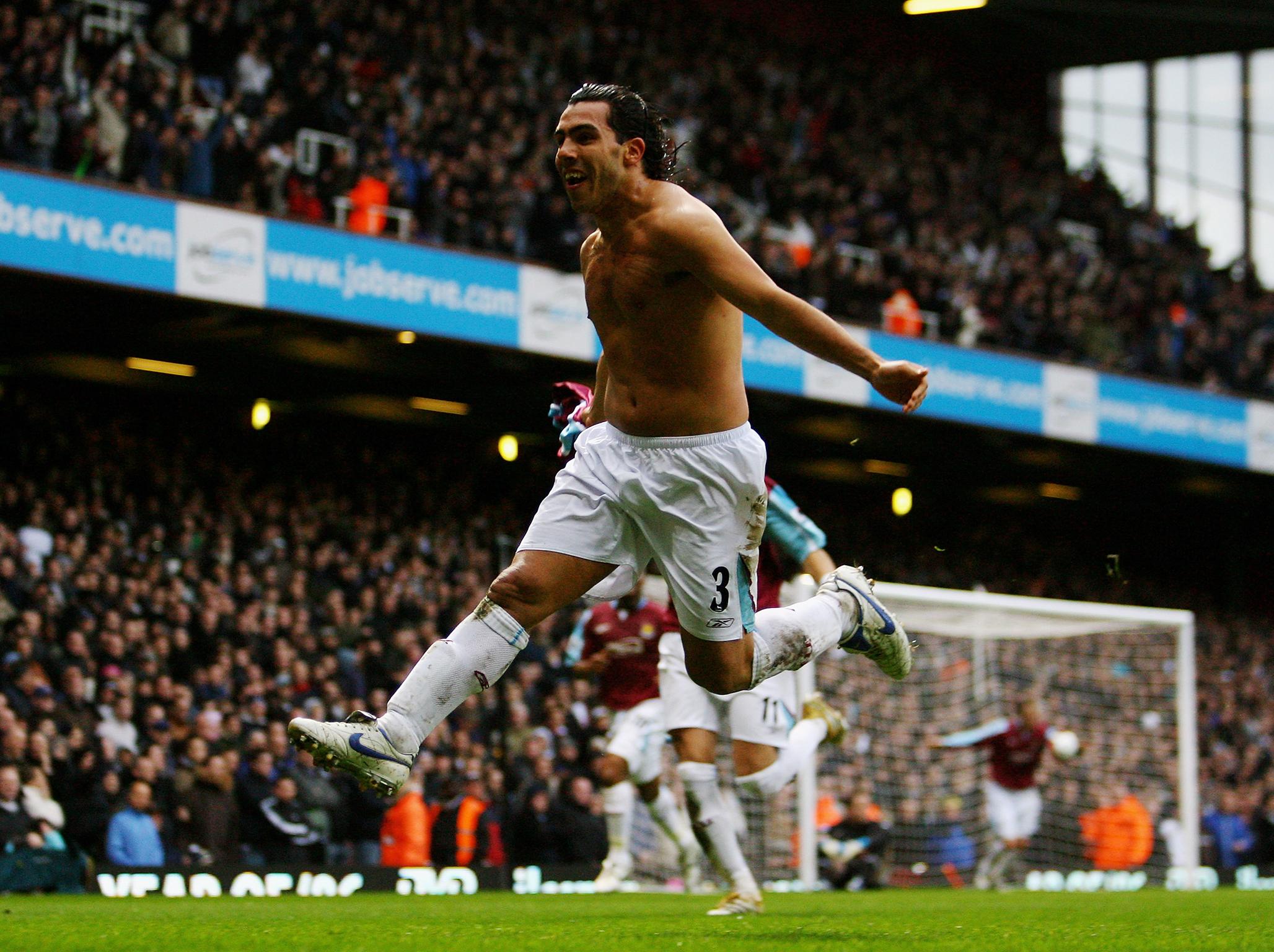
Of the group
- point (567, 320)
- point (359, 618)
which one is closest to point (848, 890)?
point (359, 618)

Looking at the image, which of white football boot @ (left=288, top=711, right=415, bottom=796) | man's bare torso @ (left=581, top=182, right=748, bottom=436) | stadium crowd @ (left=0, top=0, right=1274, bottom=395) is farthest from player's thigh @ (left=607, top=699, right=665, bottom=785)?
stadium crowd @ (left=0, top=0, right=1274, bottom=395)

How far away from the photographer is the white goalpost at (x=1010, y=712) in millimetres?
15625

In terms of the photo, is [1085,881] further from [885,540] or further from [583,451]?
[583,451]

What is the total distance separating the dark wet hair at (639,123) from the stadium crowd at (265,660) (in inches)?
305

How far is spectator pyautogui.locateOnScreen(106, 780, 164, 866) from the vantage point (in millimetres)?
11805

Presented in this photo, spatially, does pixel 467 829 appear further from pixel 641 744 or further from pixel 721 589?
pixel 721 589

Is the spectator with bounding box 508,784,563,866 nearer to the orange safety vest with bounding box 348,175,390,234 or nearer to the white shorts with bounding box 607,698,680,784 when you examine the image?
the white shorts with bounding box 607,698,680,784

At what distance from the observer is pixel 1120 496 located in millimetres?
27094

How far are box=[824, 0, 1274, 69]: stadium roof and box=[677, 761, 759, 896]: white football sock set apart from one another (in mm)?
22124

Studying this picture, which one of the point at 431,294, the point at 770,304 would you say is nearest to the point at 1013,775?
the point at 431,294

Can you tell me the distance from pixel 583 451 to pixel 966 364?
16.0 metres

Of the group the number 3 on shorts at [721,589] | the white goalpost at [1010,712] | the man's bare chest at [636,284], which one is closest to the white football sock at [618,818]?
the white goalpost at [1010,712]

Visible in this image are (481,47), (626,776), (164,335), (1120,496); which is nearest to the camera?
(626,776)

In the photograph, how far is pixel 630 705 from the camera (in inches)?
444
